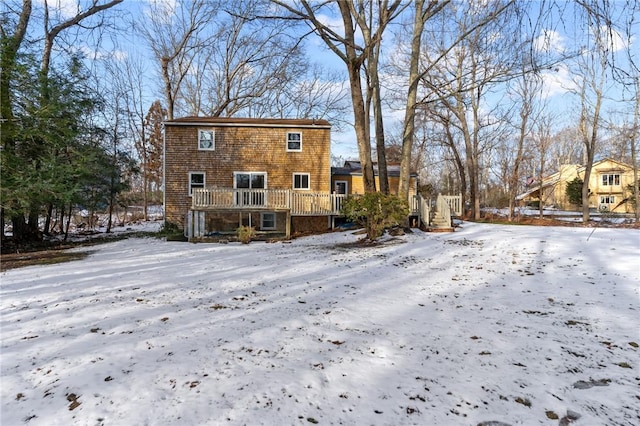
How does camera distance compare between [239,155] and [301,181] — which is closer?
[239,155]

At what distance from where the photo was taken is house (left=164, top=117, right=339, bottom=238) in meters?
15.9

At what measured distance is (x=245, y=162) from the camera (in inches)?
645

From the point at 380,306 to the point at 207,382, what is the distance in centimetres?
257

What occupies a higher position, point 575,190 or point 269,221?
point 575,190

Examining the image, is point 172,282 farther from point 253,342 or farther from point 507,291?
point 507,291

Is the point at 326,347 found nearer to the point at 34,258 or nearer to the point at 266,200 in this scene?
the point at 34,258

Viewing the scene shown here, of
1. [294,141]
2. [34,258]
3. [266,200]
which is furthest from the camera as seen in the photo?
[294,141]

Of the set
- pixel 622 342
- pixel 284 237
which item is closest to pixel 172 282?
pixel 622 342

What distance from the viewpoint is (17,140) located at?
31.1ft

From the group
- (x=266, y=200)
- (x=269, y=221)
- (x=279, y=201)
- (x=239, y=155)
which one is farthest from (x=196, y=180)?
(x=279, y=201)

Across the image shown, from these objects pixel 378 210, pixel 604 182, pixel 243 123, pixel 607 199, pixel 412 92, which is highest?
pixel 412 92

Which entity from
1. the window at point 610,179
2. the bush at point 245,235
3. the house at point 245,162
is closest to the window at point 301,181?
the house at point 245,162

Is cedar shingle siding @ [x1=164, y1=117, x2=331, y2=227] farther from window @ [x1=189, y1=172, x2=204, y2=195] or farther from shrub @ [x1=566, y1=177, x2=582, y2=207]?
shrub @ [x1=566, y1=177, x2=582, y2=207]

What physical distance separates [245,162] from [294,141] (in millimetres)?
2688
